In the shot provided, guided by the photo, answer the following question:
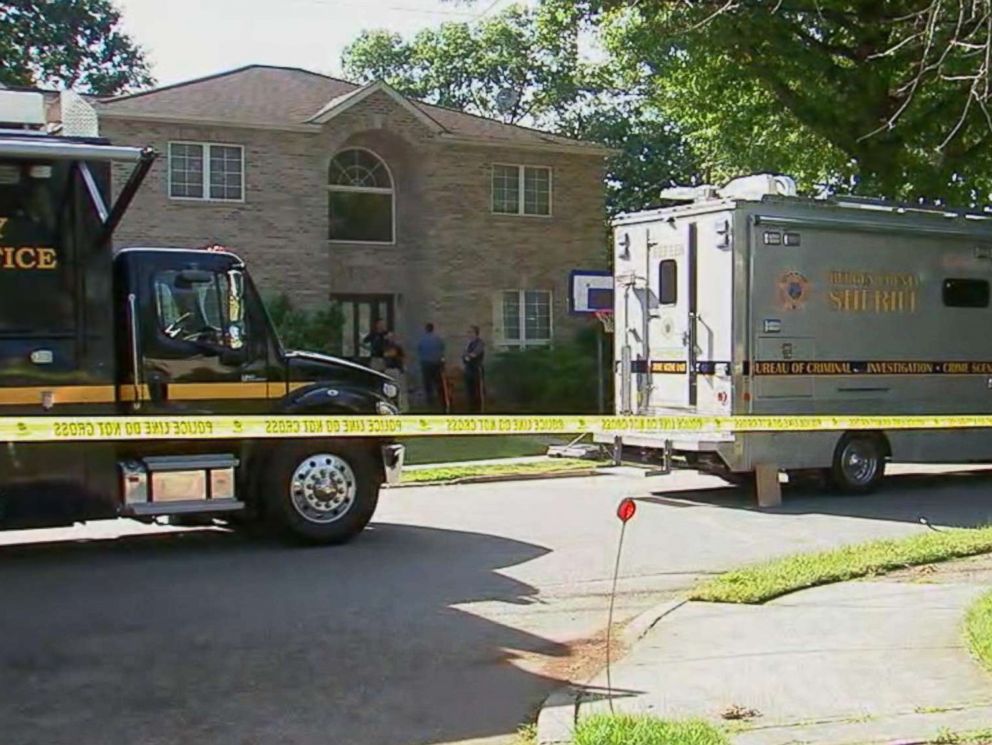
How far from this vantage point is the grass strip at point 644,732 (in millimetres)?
5195

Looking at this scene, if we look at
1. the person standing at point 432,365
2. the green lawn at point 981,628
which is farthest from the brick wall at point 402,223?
the green lawn at point 981,628

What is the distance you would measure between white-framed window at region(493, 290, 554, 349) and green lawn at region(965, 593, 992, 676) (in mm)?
20620

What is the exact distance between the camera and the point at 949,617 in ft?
24.9

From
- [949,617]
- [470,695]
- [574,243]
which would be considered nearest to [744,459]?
[949,617]

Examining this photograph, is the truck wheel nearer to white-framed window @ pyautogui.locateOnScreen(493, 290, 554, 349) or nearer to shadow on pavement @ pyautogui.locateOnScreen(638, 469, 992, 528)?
shadow on pavement @ pyautogui.locateOnScreen(638, 469, 992, 528)

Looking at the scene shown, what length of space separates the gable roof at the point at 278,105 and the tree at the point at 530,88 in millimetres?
12668

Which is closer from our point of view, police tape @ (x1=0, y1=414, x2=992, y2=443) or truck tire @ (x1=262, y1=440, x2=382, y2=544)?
police tape @ (x1=0, y1=414, x2=992, y2=443)

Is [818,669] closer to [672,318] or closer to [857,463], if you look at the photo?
[672,318]

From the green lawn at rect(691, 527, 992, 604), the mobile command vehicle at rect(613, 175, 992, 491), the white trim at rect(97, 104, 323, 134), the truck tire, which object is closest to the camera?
the green lawn at rect(691, 527, 992, 604)

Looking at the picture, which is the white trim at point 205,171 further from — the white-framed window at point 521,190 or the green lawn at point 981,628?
the green lawn at point 981,628

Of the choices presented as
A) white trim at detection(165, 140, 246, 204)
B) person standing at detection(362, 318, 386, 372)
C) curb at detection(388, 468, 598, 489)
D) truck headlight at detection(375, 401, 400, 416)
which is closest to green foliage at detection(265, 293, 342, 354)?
person standing at detection(362, 318, 386, 372)

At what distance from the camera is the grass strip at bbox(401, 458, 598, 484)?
15828mm

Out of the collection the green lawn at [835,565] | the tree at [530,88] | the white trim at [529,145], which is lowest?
the green lawn at [835,565]

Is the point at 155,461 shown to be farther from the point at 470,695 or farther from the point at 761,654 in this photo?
the point at 761,654
